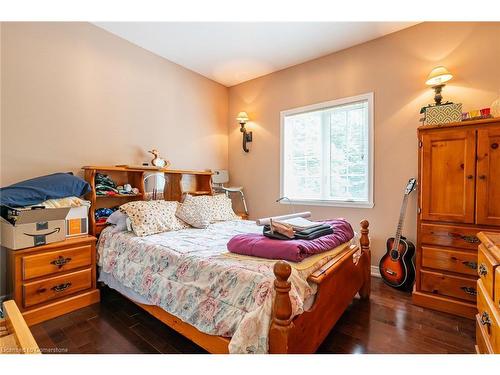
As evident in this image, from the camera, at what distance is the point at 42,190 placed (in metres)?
2.03

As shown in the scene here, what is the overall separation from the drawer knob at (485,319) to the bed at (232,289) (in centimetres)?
76

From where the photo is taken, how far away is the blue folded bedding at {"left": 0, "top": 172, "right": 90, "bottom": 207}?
6.23 ft

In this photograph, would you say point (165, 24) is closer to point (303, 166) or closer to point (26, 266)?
point (303, 166)

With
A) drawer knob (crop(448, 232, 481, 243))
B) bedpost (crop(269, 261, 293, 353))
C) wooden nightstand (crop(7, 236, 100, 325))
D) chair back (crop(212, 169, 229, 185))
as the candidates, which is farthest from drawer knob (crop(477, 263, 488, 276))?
chair back (crop(212, 169, 229, 185))

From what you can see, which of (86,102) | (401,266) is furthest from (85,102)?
(401,266)

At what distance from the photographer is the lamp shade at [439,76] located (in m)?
2.38

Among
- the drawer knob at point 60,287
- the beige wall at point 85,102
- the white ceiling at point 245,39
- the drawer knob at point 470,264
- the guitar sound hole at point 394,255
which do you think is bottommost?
the drawer knob at point 60,287

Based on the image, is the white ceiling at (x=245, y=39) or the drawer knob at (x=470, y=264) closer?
the drawer knob at (x=470, y=264)

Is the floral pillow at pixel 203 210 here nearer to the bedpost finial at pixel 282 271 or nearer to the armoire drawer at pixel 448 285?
the bedpost finial at pixel 282 271

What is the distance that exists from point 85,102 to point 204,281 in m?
2.35

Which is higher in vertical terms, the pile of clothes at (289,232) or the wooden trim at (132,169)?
the wooden trim at (132,169)

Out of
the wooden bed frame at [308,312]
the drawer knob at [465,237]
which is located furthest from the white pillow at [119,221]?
the drawer knob at [465,237]

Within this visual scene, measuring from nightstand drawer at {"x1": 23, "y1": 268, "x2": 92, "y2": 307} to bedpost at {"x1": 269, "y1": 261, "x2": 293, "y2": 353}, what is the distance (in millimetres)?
1923

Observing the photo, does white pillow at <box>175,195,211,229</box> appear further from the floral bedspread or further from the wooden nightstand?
the wooden nightstand
